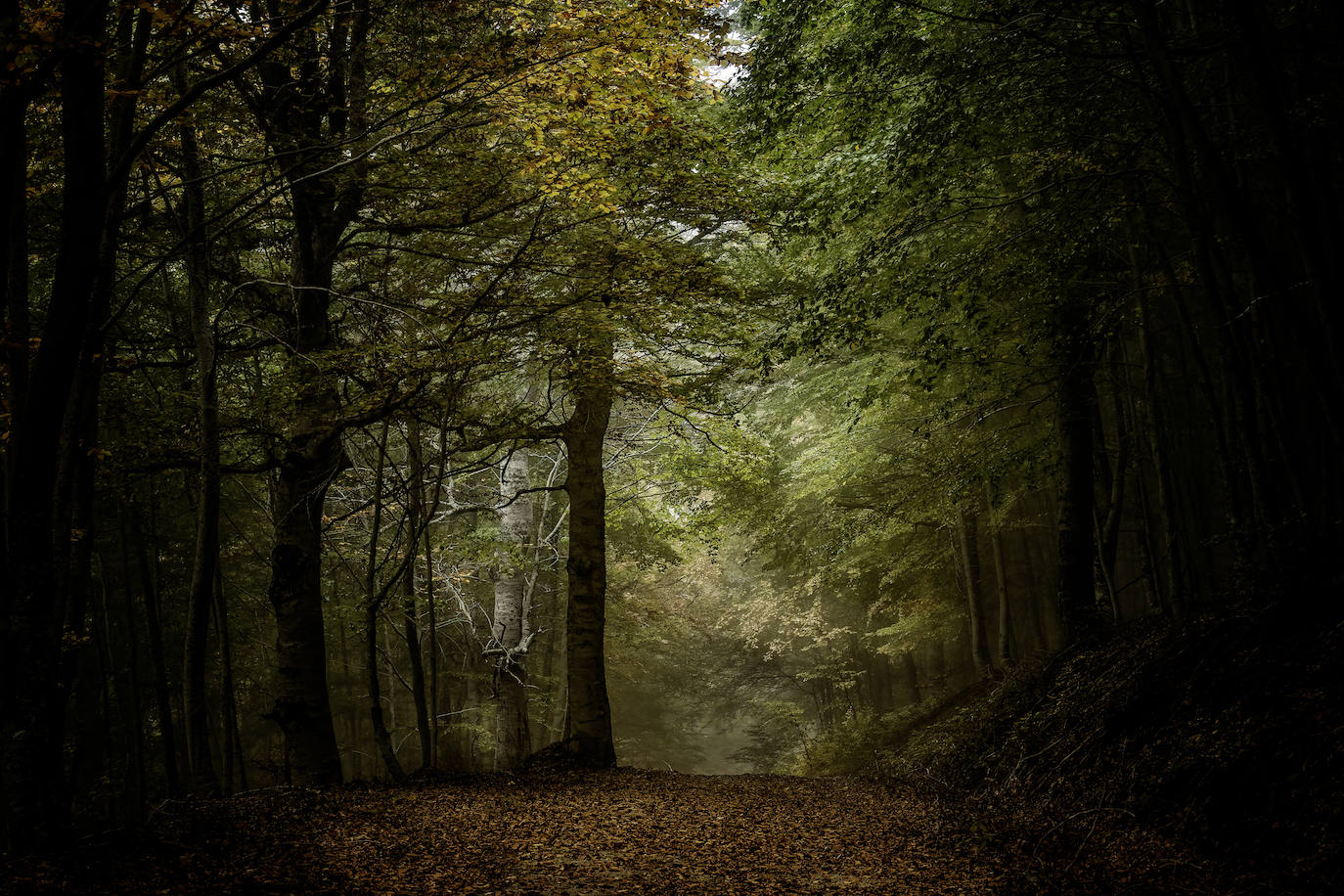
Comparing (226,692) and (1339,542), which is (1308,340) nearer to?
(1339,542)

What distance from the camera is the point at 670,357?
11742mm

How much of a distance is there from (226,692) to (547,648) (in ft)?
38.9

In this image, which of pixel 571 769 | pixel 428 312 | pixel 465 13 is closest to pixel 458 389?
pixel 428 312

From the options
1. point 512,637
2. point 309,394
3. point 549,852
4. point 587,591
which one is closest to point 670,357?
point 587,591

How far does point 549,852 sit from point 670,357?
8.42 metres

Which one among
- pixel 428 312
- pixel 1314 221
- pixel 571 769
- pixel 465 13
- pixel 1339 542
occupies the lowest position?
pixel 571 769

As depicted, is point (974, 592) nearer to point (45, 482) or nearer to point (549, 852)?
point (549, 852)

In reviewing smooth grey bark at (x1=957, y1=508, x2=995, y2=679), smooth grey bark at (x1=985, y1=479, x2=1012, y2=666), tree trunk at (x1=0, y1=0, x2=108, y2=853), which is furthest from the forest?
smooth grey bark at (x1=957, y1=508, x2=995, y2=679)

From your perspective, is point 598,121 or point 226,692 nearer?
point 598,121

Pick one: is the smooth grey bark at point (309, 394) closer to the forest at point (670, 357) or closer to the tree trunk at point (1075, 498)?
the forest at point (670, 357)

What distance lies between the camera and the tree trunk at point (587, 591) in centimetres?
913

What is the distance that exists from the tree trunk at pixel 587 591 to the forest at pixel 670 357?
0.21ft

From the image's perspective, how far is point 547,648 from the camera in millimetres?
19984

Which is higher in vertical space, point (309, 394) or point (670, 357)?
point (670, 357)
